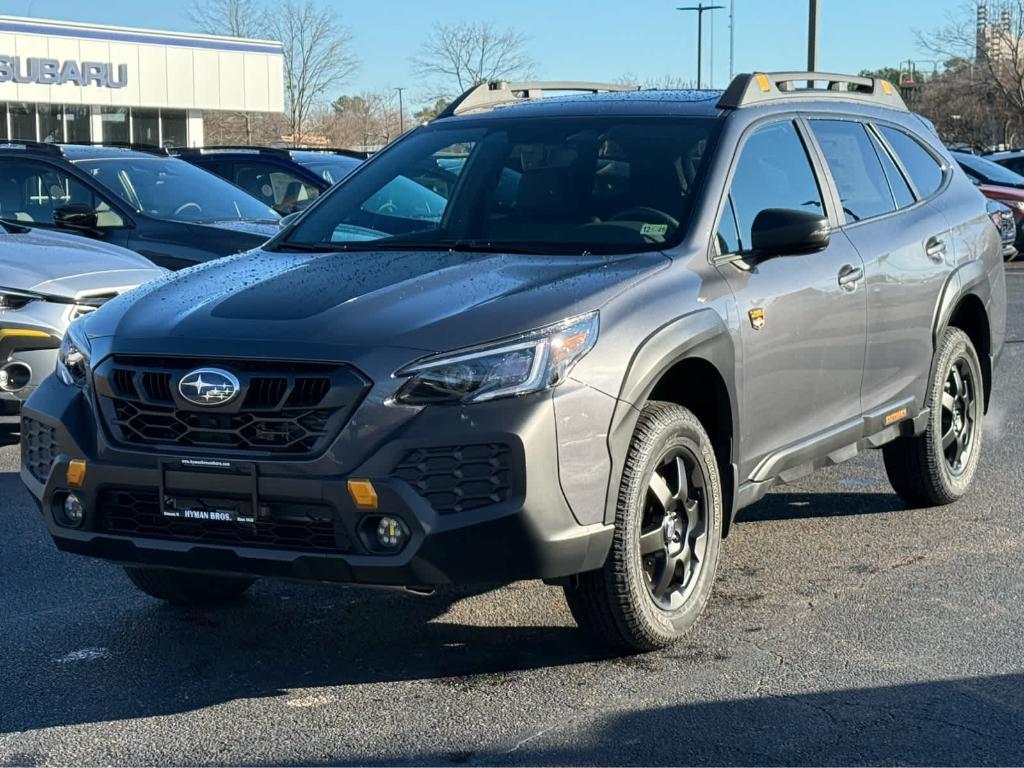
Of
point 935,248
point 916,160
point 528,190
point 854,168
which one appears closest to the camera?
point 528,190

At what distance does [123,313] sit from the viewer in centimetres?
466

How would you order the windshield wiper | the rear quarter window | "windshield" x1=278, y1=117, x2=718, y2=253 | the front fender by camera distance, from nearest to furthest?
the front fender, "windshield" x1=278, y1=117, x2=718, y2=253, the rear quarter window, the windshield wiper

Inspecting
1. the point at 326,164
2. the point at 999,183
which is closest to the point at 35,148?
the point at 326,164

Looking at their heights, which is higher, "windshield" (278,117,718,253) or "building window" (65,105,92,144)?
"building window" (65,105,92,144)

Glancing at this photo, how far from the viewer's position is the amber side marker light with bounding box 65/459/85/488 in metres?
4.42

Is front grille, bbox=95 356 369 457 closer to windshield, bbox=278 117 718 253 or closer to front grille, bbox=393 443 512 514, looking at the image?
front grille, bbox=393 443 512 514

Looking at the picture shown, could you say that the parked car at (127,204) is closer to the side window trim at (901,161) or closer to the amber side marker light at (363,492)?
the side window trim at (901,161)

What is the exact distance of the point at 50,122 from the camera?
145 feet

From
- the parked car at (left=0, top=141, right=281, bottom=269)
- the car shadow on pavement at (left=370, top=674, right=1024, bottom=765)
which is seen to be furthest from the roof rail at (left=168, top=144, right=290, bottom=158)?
the car shadow on pavement at (left=370, top=674, right=1024, bottom=765)

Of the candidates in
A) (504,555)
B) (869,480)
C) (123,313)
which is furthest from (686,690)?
(869,480)

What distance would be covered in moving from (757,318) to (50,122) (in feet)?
139

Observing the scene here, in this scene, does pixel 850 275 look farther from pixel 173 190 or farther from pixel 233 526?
pixel 173 190

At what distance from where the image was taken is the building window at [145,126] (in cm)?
4672

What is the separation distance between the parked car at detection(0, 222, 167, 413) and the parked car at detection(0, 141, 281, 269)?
2103mm
